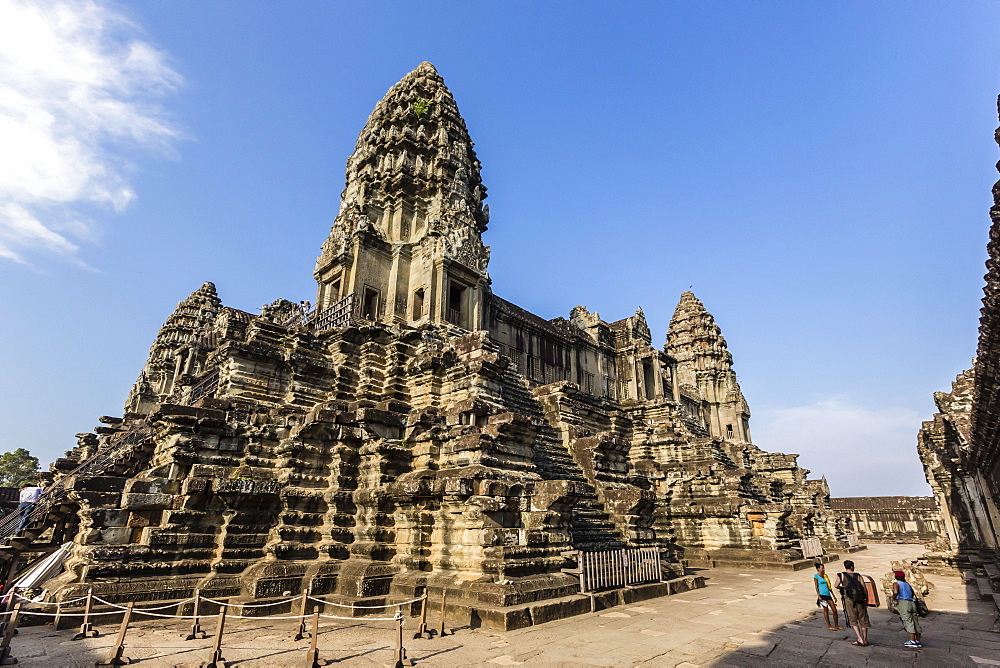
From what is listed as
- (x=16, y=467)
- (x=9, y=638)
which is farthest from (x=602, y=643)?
(x=16, y=467)

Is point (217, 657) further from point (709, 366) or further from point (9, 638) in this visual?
point (709, 366)

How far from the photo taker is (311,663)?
20.1 ft

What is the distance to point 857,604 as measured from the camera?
7.75 meters

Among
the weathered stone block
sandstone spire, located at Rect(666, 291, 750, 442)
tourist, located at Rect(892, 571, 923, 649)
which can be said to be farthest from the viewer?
sandstone spire, located at Rect(666, 291, 750, 442)

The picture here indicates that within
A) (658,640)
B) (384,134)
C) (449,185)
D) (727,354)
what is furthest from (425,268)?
(727,354)

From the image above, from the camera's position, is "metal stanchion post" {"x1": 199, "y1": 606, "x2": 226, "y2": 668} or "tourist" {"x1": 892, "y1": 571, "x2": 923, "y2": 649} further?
"tourist" {"x1": 892, "y1": 571, "x2": 923, "y2": 649}

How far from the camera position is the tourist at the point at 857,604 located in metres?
7.71

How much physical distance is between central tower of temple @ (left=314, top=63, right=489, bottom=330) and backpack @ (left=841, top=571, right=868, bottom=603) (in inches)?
570

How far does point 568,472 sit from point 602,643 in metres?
8.25

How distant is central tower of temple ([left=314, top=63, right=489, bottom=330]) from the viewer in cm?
1984

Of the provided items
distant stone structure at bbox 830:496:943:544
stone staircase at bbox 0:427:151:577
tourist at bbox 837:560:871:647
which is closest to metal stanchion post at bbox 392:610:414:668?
tourist at bbox 837:560:871:647

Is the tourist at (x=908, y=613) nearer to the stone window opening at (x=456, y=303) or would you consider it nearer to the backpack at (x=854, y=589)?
the backpack at (x=854, y=589)

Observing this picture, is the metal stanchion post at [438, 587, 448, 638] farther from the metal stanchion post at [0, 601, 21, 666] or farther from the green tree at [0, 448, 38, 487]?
the green tree at [0, 448, 38, 487]

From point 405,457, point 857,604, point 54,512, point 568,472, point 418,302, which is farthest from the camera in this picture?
point 418,302
